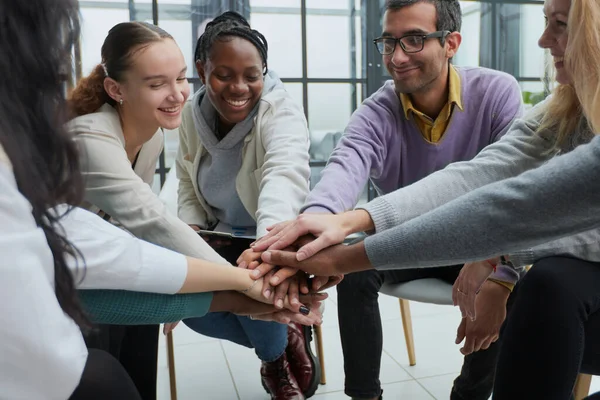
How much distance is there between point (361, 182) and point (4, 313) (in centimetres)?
125

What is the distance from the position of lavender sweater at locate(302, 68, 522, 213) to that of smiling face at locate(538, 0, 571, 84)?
450mm

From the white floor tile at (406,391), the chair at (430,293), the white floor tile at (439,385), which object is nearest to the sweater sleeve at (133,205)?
the chair at (430,293)

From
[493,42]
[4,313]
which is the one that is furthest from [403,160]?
[493,42]

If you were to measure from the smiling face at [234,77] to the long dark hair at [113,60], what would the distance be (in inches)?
7.4

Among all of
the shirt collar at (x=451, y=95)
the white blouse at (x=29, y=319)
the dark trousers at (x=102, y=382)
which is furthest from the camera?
the shirt collar at (x=451, y=95)

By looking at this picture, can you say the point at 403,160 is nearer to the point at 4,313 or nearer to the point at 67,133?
the point at 67,133

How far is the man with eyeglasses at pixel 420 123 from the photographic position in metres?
1.74

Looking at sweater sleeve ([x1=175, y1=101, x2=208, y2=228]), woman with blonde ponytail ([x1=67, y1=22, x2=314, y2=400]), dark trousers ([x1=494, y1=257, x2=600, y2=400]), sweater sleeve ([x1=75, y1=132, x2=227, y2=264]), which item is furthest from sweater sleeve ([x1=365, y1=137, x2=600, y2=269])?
sweater sleeve ([x1=175, y1=101, x2=208, y2=228])

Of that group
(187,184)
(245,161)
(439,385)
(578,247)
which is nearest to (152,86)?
(245,161)

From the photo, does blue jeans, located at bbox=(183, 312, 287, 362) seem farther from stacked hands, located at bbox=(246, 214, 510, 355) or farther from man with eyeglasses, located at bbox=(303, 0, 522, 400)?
stacked hands, located at bbox=(246, 214, 510, 355)

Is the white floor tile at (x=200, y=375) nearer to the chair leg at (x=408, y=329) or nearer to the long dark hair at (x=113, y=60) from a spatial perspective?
the chair leg at (x=408, y=329)

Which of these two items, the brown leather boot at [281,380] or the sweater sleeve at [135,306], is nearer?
the sweater sleeve at [135,306]

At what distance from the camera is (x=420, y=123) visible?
Result: 6.25 ft

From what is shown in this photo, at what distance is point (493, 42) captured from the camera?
15.7 ft
